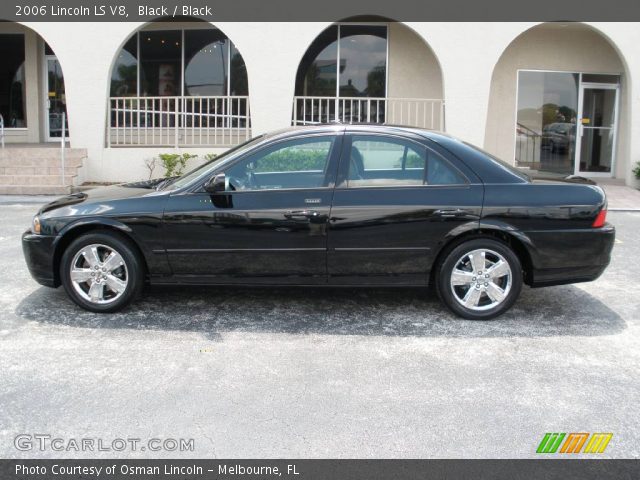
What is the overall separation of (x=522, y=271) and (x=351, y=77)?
11318 millimetres

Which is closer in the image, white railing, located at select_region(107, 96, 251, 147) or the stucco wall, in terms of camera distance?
white railing, located at select_region(107, 96, 251, 147)

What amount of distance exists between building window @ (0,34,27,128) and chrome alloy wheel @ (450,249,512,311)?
15.1 metres

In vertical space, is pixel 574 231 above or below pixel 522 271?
above

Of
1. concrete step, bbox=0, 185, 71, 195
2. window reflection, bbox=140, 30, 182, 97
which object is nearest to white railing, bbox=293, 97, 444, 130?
window reflection, bbox=140, 30, 182, 97

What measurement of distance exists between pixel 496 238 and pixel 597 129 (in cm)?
1236

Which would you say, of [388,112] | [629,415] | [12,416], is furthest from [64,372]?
[388,112]

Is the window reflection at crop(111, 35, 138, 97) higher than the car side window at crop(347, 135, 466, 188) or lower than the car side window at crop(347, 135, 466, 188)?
higher

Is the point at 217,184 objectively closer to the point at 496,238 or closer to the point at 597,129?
the point at 496,238

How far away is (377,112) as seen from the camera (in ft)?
50.2

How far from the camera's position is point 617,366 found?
4.63m

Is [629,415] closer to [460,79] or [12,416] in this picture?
[12,416]

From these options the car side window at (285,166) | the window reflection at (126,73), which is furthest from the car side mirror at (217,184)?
the window reflection at (126,73)

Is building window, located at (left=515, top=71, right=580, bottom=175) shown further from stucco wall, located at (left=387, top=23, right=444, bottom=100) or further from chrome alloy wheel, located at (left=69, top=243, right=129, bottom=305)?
chrome alloy wheel, located at (left=69, top=243, right=129, bottom=305)

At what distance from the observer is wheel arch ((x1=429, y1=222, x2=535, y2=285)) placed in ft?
17.8
